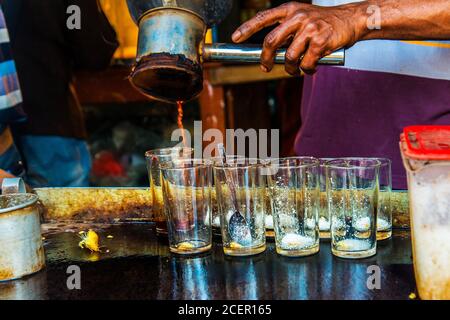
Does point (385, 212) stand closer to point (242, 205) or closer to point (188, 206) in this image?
point (242, 205)

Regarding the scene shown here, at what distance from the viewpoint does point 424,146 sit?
3.93ft

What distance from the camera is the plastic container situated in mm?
1163

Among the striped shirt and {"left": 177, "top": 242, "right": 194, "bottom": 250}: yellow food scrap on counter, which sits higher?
the striped shirt

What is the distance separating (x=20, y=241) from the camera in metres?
1.47

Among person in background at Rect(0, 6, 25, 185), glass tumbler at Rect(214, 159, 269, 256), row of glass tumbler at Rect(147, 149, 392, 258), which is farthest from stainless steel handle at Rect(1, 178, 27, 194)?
person in background at Rect(0, 6, 25, 185)

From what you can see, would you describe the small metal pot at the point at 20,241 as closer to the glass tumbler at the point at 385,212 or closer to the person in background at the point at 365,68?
the person in background at the point at 365,68

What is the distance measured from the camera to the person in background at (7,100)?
237 centimetres

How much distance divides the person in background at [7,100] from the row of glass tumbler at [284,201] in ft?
3.63

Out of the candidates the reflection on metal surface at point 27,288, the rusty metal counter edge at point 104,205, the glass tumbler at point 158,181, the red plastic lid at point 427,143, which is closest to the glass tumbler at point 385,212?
the red plastic lid at point 427,143

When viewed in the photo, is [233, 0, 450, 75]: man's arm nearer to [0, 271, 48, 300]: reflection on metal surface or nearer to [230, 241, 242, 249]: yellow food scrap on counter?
[230, 241, 242, 249]: yellow food scrap on counter

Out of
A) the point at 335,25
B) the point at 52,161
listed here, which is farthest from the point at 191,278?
the point at 52,161

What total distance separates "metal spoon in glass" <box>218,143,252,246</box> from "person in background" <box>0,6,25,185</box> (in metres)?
1.27

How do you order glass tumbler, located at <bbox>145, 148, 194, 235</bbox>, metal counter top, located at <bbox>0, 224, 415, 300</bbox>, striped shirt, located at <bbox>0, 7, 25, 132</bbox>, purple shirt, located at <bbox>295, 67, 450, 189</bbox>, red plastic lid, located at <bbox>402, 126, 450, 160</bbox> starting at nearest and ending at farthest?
red plastic lid, located at <bbox>402, 126, 450, 160</bbox>
metal counter top, located at <bbox>0, 224, 415, 300</bbox>
glass tumbler, located at <bbox>145, 148, 194, 235</bbox>
purple shirt, located at <bbox>295, 67, 450, 189</bbox>
striped shirt, located at <bbox>0, 7, 25, 132</bbox>
